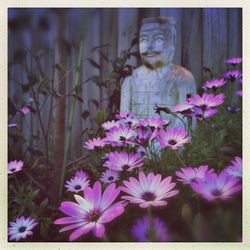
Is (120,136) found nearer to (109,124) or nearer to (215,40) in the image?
(109,124)

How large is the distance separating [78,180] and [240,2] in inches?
37.4

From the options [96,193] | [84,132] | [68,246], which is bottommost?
[68,246]

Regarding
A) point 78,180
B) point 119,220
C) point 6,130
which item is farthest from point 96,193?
point 6,130

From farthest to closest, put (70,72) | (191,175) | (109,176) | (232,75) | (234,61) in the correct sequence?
(70,72), (234,61), (232,75), (109,176), (191,175)

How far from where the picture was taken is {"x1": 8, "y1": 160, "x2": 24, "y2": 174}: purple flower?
4.63ft

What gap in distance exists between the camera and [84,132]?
1500mm

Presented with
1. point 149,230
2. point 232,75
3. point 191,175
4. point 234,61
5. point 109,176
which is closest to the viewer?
point 149,230

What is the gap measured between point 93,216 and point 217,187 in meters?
0.35

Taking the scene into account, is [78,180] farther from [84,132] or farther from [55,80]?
[55,80]

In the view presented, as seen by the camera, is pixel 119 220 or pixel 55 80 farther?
pixel 55 80

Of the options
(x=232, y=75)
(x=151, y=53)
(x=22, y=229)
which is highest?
(x=151, y=53)

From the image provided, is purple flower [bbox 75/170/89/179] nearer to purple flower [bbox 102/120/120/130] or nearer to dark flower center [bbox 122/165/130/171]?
purple flower [bbox 102/120/120/130]

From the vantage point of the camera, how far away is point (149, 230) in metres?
0.79

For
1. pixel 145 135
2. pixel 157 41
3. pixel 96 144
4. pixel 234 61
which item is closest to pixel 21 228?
pixel 96 144
